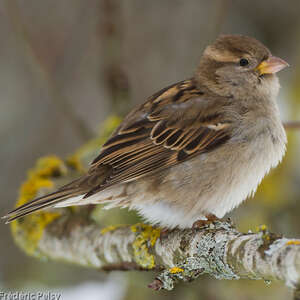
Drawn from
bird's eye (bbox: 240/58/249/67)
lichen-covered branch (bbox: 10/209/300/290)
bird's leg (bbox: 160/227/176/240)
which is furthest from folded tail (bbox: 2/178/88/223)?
bird's eye (bbox: 240/58/249/67)

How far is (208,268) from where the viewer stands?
258cm

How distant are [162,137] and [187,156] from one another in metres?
0.20

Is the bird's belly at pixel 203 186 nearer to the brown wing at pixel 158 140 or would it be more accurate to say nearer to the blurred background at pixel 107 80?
the brown wing at pixel 158 140

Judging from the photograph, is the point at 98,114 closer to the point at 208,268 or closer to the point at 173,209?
the point at 173,209

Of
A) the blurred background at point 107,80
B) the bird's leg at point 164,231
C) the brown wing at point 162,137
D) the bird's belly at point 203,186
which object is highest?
the blurred background at point 107,80

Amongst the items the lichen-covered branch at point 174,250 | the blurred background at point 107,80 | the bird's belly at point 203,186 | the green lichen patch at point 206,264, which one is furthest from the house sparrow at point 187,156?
the blurred background at point 107,80

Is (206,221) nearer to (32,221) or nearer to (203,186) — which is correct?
(203,186)

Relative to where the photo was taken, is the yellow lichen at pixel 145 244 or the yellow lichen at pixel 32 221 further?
the yellow lichen at pixel 32 221

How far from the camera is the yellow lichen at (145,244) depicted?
3.20m

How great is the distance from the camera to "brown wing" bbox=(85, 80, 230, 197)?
3.41m

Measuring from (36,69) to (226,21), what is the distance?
8.36 feet

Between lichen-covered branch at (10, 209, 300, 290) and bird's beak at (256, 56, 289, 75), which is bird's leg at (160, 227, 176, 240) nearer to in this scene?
lichen-covered branch at (10, 209, 300, 290)

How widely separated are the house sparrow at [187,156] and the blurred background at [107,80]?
34.0 inches

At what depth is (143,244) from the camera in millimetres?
3260
